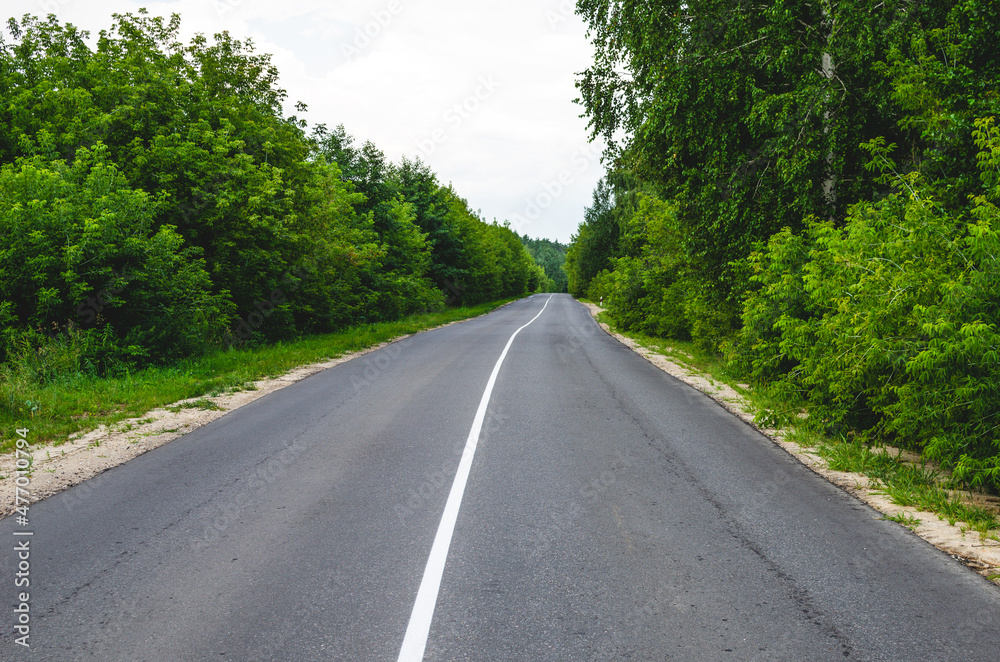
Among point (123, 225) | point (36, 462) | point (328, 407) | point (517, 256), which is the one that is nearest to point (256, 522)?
point (36, 462)

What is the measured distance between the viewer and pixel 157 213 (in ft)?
46.3

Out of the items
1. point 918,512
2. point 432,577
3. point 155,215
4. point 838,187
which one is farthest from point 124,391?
point 838,187

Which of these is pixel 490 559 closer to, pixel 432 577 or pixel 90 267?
pixel 432 577

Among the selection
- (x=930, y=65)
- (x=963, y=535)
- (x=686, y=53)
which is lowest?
(x=963, y=535)

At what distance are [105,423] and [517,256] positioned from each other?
295 ft

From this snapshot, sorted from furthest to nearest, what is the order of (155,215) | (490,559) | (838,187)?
(155,215), (838,187), (490,559)

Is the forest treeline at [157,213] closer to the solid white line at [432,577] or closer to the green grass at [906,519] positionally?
the solid white line at [432,577]

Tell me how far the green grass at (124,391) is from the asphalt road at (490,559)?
1976 millimetres

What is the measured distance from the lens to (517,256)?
315 feet

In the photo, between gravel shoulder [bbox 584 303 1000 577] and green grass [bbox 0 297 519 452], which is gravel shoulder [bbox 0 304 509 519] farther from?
gravel shoulder [bbox 584 303 1000 577]

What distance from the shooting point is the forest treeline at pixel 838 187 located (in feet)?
16.7

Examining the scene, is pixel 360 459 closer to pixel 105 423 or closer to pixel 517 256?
pixel 105 423

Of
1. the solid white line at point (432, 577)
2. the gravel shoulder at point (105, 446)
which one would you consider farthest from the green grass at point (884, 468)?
the gravel shoulder at point (105, 446)

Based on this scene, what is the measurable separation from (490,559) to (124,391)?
8511 mm
